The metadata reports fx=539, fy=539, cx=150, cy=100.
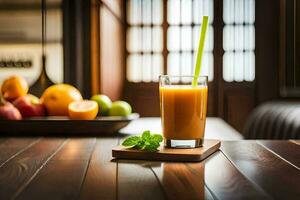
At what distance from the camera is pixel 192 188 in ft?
2.56

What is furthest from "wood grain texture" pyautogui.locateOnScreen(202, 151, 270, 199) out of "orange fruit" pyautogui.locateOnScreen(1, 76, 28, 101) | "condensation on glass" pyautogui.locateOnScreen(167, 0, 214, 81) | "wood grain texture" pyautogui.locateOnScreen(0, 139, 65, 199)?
"condensation on glass" pyautogui.locateOnScreen(167, 0, 214, 81)

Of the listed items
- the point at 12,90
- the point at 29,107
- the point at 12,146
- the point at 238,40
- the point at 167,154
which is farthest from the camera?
the point at 238,40

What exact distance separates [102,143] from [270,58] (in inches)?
145

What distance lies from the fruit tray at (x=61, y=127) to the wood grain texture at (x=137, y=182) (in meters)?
0.61

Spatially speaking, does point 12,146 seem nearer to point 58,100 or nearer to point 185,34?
point 58,100

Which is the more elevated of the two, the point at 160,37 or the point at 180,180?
the point at 160,37

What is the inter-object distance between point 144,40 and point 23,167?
165 inches

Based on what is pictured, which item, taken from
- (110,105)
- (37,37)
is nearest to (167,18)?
(37,37)

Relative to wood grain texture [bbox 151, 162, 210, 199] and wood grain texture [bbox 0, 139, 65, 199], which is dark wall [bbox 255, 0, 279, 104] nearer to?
wood grain texture [bbox 0, 139, 65, 199]

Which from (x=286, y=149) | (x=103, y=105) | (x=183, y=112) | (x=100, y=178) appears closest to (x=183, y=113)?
(x=183, y=112)

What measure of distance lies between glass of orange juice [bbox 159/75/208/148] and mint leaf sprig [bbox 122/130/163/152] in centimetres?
9

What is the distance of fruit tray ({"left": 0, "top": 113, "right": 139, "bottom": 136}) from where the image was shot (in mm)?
1641

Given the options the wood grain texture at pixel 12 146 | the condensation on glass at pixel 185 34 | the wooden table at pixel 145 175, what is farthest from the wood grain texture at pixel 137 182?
the condensation on glass at pixel 185 34

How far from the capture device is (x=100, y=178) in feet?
2.84
